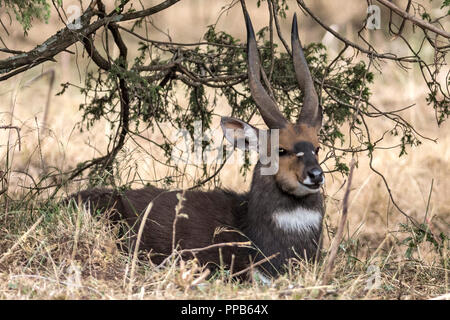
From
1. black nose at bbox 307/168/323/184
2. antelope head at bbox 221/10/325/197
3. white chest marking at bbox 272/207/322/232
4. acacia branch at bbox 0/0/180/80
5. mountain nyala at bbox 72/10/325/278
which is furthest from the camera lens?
acacia branch at bbox 0/0/180/80

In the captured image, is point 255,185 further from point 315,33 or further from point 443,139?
point 315,33

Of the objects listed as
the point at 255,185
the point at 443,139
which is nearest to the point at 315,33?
the point at 443,139

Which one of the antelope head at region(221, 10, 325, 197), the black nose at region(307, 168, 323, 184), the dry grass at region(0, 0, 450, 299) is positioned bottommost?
the dry grass at region(0, 0, 450, 299)

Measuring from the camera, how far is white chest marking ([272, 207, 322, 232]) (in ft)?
19.4

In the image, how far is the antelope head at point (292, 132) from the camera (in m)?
5.61

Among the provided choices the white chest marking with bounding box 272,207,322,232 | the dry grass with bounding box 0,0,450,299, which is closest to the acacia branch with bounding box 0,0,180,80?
the dry grass with bounding box 0,0,450,299

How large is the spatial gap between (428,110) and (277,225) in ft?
23.8

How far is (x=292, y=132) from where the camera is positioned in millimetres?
5902

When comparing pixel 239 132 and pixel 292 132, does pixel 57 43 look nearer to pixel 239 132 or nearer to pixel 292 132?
pixel 239 132

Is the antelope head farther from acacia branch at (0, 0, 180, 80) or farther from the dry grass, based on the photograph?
acacia branch at (0, 0, 180, 80)

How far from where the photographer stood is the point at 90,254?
210 inches

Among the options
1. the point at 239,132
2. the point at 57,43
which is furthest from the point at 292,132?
the point at 57,43

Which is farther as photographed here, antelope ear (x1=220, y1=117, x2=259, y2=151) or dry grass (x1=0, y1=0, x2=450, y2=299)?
antelope ear (x1=220, y1=117, x2=259, y2=151)

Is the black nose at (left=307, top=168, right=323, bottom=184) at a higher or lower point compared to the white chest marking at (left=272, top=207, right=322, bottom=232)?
higher
